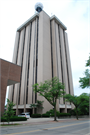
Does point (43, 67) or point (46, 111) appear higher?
point (43, 67)

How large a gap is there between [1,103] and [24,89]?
24.5 meters

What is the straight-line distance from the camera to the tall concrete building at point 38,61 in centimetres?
4075

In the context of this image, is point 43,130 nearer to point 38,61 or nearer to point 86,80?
point 86,80

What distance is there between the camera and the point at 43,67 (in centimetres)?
4028

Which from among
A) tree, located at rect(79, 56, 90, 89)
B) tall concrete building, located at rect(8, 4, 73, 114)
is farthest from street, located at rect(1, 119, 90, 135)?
tall concrete building, located at rect(8, 4, 73, 114)

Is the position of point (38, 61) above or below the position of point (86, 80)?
above

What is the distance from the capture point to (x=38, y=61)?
42156 millimetres

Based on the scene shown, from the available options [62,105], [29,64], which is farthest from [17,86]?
[62,105]

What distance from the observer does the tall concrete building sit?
134 feet

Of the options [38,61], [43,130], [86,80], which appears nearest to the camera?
[43,130]

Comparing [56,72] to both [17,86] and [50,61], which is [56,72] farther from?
[17,86]

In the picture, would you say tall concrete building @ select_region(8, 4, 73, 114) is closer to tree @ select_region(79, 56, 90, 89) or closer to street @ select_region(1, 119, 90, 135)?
street @ select_region(1, 119, 90, 135)

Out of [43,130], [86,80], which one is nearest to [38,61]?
[86,80]

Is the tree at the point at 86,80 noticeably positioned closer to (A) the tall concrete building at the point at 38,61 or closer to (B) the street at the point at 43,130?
(B) the street at the point at 43,130
